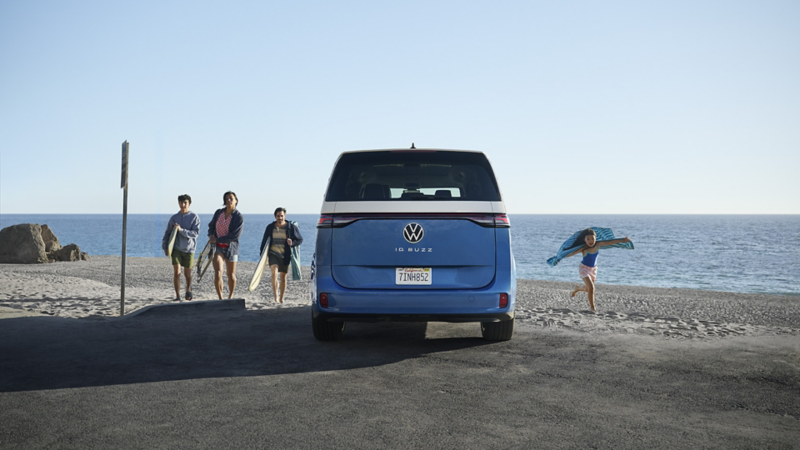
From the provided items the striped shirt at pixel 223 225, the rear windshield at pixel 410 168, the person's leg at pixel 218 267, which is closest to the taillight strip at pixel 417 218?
the rear windshield at pixel 410 168

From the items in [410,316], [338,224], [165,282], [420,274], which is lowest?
[165,282]

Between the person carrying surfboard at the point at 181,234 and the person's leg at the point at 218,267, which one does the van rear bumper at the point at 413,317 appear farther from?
the person carrying surfboard at the point at 181,234

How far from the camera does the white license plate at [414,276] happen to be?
18.4ft

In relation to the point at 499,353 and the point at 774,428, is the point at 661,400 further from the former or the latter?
the point at 499,353

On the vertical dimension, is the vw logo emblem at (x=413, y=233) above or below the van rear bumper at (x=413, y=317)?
above

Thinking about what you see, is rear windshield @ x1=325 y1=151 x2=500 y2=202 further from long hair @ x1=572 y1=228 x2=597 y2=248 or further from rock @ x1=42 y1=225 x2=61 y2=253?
rock @ x1=42 y1=225 x2=61 y2=253

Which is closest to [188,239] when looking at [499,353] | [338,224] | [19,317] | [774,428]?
[19,317]

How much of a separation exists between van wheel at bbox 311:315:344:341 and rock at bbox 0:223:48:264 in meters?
24.8

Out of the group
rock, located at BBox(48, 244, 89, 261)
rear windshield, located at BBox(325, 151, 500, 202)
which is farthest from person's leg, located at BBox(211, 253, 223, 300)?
rock, located at BBox(48, 244, 89, 261)

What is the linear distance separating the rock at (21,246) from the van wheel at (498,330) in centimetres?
2591

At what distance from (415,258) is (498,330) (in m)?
1.75

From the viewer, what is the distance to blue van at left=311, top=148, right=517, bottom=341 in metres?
5.62

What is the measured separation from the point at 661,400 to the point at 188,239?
8.59 m

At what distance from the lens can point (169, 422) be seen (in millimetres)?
3893
